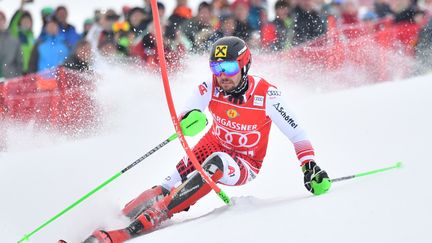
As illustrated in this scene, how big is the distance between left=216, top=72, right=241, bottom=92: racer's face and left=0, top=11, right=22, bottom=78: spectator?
5160 mm

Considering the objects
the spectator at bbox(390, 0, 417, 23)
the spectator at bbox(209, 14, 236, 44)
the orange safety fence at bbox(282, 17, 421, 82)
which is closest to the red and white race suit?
the spectator at bbox(209, 14, 236, 44)

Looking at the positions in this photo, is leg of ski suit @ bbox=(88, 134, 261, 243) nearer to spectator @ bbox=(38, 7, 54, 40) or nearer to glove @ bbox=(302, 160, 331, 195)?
glove @ bbox=(302, 160, 331, 195)

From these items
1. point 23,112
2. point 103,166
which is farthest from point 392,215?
point 23,112

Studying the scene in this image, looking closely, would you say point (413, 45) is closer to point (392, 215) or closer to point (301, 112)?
point (301, 112)

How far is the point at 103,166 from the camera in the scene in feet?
28.5

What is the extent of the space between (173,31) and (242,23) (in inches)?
37.7

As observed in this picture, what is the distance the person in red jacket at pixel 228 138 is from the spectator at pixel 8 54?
4720 mm

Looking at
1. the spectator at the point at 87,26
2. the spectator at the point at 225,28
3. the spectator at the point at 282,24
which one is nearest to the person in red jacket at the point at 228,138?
the spectator at the point at 225,28

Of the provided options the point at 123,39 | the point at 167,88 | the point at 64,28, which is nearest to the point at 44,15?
the point at 64,28

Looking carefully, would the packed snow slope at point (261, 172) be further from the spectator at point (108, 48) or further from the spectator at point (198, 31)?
the spectator at point (198, 31)

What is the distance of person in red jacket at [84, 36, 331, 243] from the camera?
5508 millimetres

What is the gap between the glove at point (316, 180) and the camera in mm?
5465

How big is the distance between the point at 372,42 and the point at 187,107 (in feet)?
18.4

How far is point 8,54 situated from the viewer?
1007 centimetres
